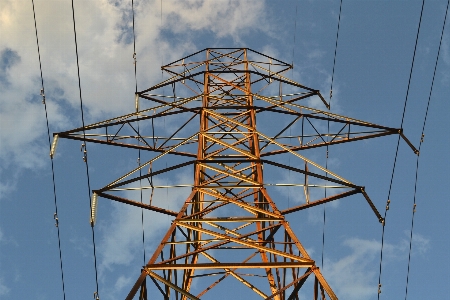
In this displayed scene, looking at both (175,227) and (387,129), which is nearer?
(175,227)

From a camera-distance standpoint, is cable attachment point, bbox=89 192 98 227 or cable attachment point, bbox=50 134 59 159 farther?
cable attachment point, bbox=50 134 59 159

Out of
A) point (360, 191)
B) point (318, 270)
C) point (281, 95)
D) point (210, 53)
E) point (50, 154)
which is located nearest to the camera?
point (318, 270)

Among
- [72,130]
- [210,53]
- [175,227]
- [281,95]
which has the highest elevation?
[210,53]

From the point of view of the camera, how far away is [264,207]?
1210 centimetres

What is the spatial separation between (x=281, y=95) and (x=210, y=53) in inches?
174

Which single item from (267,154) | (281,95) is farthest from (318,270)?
(281,95)

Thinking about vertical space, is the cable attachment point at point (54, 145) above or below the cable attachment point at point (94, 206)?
above

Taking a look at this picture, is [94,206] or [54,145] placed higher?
[54,145]

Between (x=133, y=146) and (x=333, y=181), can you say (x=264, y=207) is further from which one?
(x=133, y=146)

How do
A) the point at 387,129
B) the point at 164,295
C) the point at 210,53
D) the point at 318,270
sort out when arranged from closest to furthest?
the point at 318,270, the point at 164,295, the point at 387,129, the point at 210,53

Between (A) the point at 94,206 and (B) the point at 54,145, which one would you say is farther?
(B) the point at 54,145

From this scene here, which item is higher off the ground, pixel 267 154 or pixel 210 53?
pixel 210 53

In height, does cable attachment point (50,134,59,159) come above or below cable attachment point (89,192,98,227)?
above

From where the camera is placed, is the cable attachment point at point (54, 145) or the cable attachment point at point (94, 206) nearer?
the cable attachment point at point (94, 206)
